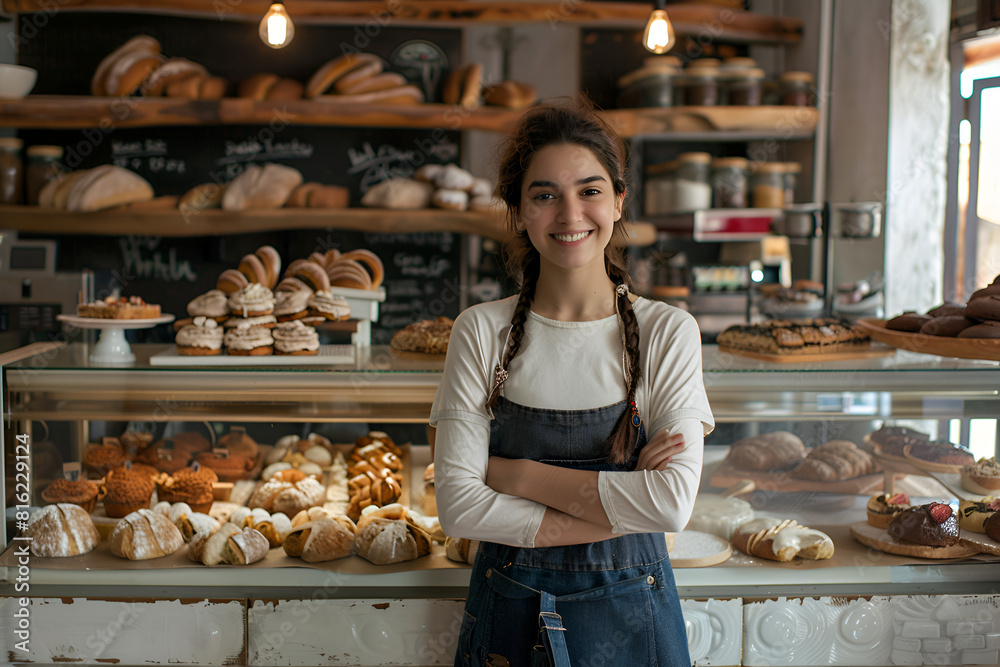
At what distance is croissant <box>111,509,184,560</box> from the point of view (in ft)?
5.76

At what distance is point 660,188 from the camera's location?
13.6 ft

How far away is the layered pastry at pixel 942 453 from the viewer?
189 cm

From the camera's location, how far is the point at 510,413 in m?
1.34

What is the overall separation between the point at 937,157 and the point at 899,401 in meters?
2.84

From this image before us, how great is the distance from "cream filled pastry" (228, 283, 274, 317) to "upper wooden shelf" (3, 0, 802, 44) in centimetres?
266

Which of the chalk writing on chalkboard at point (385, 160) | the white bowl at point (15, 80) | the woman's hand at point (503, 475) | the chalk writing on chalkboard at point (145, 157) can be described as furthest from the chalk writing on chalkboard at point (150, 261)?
the woman's hand at point (503, 475)

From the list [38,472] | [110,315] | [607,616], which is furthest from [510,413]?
[38,472]

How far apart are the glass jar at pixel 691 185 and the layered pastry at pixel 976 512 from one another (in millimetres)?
2450

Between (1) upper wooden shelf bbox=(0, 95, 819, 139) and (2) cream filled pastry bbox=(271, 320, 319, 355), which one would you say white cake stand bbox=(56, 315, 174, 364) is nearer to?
(2) cream filled pastry bbox=(271, 320, 319, 355)

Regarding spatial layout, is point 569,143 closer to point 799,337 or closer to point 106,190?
point 799,337

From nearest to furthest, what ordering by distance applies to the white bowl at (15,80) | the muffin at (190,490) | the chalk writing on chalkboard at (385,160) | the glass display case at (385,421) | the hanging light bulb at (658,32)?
the glass display case at (385,421)
the muffin at (190,490)
the hanging light bulb at (658,32)
the white bowl at (15,80)
the chalk writing on chalkboard at (385,160)

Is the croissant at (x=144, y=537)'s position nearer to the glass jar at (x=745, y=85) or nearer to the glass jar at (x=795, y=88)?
the glass jar at (x=745, y=85)

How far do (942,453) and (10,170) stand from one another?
4244 millimetres

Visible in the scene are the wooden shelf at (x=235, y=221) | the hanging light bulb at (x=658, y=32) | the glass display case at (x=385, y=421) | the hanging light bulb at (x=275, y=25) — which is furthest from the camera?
the wooden shelf at (x=235, y=221)
